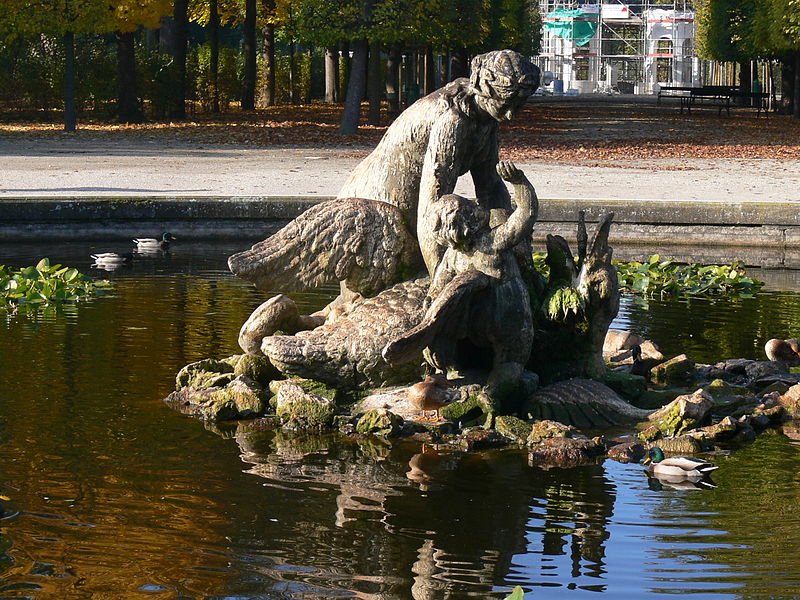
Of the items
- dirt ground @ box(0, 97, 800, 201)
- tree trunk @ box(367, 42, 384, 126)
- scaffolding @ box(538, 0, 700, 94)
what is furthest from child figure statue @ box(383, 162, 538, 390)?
scaffolding @ box(538, 0, 700, 94)

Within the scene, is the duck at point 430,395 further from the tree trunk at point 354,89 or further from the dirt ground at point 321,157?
the tree trunk at point 354,89

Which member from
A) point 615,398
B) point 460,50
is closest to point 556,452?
point 615,398

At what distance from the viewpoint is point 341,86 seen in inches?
2090

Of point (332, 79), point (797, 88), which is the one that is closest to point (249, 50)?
point (332, 79)

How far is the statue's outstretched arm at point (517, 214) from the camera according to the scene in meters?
6.45

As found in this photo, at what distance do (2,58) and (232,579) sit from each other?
1176 inches

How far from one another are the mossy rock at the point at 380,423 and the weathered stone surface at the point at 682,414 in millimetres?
1282

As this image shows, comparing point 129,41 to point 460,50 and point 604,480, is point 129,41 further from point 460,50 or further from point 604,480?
point 604,480

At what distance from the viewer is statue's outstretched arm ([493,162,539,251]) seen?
6445mm

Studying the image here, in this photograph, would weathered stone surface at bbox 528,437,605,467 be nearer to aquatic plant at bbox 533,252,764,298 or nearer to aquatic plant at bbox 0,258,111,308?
aquatic plant at bbox 533,252,764,298

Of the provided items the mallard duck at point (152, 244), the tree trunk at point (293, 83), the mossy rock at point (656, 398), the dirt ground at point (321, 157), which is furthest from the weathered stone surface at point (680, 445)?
the tree trunk at point (293, 83)

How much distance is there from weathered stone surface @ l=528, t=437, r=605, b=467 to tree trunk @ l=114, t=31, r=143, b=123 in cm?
2512

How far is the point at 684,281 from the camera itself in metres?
11.4

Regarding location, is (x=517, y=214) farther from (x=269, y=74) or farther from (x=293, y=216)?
(x=269, y=74)
